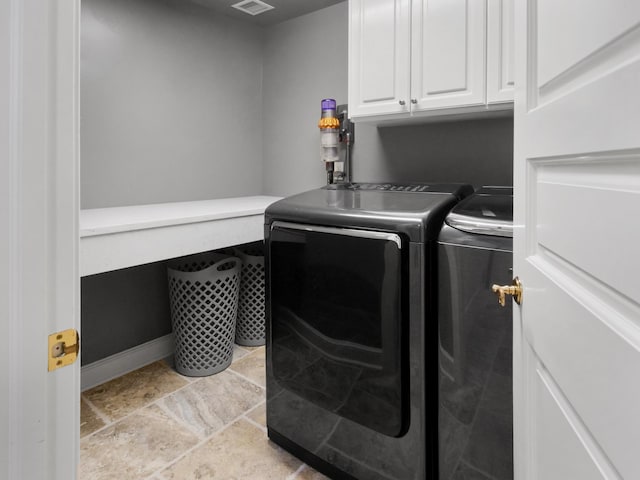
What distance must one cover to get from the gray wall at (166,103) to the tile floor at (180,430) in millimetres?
983

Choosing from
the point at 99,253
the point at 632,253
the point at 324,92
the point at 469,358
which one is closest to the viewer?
the point at 632,253

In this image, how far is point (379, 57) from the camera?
1759mm

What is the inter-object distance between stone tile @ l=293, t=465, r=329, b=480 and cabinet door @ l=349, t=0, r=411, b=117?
151 centimetres

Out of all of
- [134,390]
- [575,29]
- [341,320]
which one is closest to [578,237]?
[575,29]

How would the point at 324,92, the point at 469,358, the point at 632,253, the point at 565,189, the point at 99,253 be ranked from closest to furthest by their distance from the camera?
the point at 632,253 → the point at 565,189 → the point at 469,358 → the point at 99,253 → the point at 324,92

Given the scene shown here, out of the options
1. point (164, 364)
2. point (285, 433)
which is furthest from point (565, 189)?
point (164, 364)

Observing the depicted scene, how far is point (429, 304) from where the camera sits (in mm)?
1173

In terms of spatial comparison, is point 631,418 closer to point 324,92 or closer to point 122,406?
point 122,406

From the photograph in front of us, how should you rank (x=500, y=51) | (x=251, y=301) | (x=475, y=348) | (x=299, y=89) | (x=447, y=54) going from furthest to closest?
(x=299, y=89) → (x=251, y=301) → (x=447, y=54) → (x=500, y=51) → (x=475, y=348)

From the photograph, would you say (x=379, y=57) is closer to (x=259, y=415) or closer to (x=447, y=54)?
(x=447, y=54)

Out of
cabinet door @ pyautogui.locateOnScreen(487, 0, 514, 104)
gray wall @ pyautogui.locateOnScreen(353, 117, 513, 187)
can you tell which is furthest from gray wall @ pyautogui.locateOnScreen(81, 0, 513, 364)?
cabinet door @ pyautogui.locateOnScreen(487, 0, 514, 104)

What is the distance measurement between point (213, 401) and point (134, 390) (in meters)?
0.44

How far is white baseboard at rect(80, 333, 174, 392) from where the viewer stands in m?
2.02

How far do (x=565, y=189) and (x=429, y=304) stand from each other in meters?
0.64
